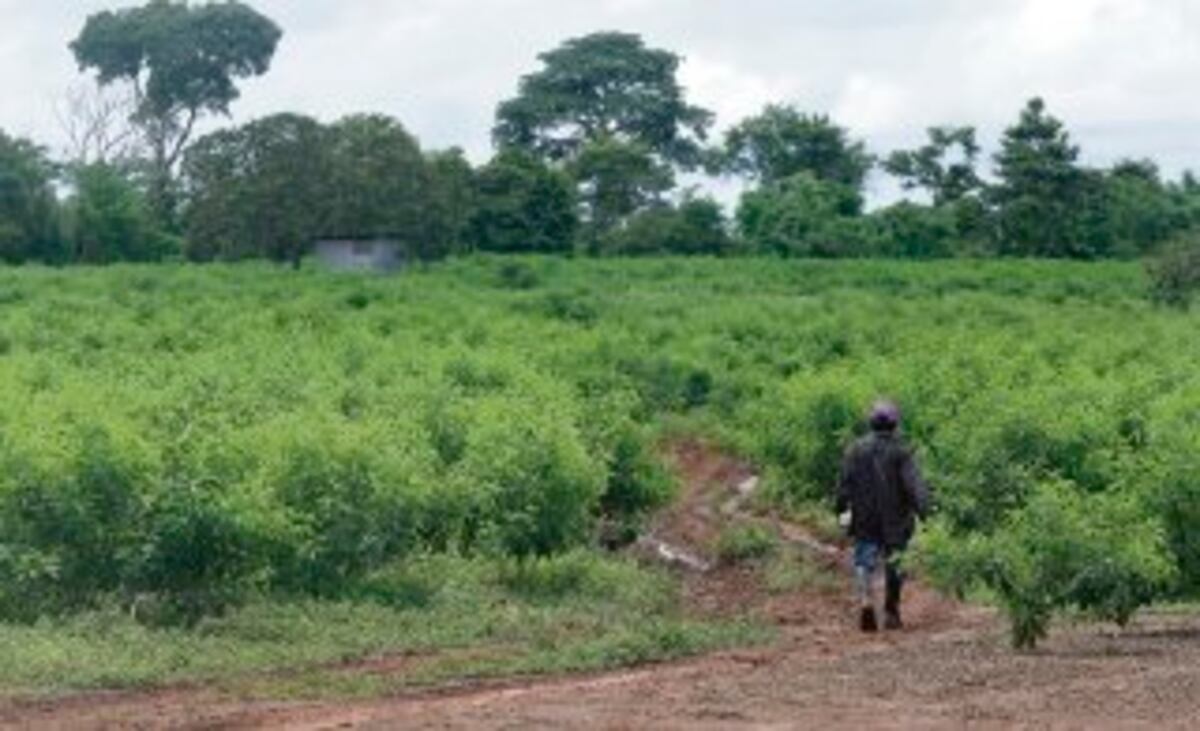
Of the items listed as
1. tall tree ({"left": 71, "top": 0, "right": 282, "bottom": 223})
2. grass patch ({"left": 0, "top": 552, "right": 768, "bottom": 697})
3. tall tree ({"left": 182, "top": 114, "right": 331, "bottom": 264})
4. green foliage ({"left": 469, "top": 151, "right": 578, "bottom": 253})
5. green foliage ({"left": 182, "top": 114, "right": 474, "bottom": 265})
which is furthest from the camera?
tall tree ({"left": 71, "top": 0, "right": 282, "bottom": 223})

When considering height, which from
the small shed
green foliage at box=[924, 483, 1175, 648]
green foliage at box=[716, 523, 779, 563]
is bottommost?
green foliage at box=[716, 523, 779, 563]

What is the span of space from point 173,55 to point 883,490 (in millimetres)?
65181

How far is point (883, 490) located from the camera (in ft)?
53.0

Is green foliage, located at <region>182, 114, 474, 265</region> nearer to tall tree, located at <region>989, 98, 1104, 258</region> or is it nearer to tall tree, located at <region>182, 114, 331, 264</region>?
tall tree, located at <region>182, 114, 331, 264</region>

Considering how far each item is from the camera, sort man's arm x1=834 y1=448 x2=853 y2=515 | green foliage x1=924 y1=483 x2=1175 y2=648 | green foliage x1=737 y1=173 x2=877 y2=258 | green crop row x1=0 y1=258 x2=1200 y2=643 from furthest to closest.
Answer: green foliage x1=737 y1=173 x2=877 y2=258
man's arm x1=834 y1=448 x2=853 y2=515
green crop row x1=0 y1=258 x2=1200 y2=643
green foliage x1=924 y1=483 x2=1175 y2=648

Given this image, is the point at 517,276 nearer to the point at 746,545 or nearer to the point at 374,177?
the point at 374,177

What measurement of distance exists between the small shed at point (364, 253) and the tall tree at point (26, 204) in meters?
7.66

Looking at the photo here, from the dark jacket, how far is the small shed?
3907cm

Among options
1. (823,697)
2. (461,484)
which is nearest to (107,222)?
(461,484)

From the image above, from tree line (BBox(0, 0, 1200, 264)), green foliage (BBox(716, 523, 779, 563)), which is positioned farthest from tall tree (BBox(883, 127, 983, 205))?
green foliage (BBox(716, 523, 779, 563))

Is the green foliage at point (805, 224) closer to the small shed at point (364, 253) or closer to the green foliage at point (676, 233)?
the green foliage at point (676, 233)

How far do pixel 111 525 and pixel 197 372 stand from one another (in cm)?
939

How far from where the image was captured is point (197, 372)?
24.9 metres

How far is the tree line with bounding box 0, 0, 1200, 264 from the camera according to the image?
53094 millimetres
